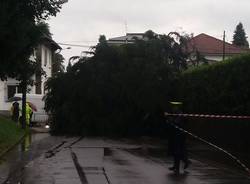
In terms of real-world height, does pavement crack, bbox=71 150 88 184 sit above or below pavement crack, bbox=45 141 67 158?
above

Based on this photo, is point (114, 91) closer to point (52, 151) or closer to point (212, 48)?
point (52, 151)

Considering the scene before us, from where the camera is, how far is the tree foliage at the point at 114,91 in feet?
105

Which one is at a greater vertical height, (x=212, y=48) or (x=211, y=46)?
(x=211, y=46)

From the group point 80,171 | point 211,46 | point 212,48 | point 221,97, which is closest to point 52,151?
point 80,171

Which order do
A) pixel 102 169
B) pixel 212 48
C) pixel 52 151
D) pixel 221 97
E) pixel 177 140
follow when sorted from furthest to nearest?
pixel 212 48
pixel 221 97
pixel 52 151
pixel 102 169
pixel 177 140

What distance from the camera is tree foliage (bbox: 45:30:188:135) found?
32031 mm

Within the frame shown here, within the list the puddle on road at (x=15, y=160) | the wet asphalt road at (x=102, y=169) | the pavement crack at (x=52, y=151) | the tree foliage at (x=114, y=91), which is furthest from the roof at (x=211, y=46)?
the wet asphalt road at (x=102, y=169)

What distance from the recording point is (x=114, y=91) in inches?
1281

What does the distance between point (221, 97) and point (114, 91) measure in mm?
9003

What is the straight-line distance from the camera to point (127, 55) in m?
33.2

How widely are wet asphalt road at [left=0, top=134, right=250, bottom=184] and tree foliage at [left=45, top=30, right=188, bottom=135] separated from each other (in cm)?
960

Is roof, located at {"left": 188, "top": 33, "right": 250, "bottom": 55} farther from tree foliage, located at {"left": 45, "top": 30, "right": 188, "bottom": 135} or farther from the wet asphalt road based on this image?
the wet asphalt road

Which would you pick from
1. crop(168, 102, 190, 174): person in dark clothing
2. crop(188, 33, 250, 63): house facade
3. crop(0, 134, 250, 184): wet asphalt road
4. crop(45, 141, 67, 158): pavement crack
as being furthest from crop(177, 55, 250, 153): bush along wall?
crop(188, 33, 250, 63): house facade

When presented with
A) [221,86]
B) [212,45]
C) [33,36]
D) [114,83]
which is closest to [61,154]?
[33,36]
